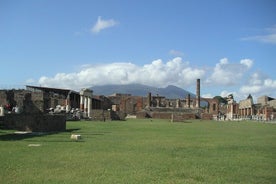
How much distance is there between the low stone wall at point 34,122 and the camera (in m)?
24.5

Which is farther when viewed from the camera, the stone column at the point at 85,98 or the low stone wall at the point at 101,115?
Answer: the stone column at the point at 85,98

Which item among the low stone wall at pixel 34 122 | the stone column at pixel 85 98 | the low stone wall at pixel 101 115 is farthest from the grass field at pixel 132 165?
the stone column at pixel 85 98

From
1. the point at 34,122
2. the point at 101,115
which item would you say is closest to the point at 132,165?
the point at 34,122

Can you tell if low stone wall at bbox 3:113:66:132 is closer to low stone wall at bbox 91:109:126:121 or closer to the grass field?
the grass field

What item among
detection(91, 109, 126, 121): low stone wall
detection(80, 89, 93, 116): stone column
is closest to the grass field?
detection(91, 109, 126, 121): low stone wall

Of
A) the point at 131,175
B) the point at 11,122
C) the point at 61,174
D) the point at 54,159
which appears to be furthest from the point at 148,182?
the point at 11,122

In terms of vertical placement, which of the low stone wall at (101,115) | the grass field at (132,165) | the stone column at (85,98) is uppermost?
the stone column at (85,98)

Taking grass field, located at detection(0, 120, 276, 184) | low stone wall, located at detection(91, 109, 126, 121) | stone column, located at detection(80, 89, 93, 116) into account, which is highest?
stone column, located at detection(80, 89, 93, 116)

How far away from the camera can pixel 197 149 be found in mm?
14664

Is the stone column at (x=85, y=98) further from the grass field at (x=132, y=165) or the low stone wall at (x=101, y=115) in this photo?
the grass field at (x=132, y=165)

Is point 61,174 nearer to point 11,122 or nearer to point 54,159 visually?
point 54,159

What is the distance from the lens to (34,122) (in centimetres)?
2459

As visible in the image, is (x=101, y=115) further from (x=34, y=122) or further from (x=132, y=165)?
(x=132, y=165)

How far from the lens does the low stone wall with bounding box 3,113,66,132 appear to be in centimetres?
2452
